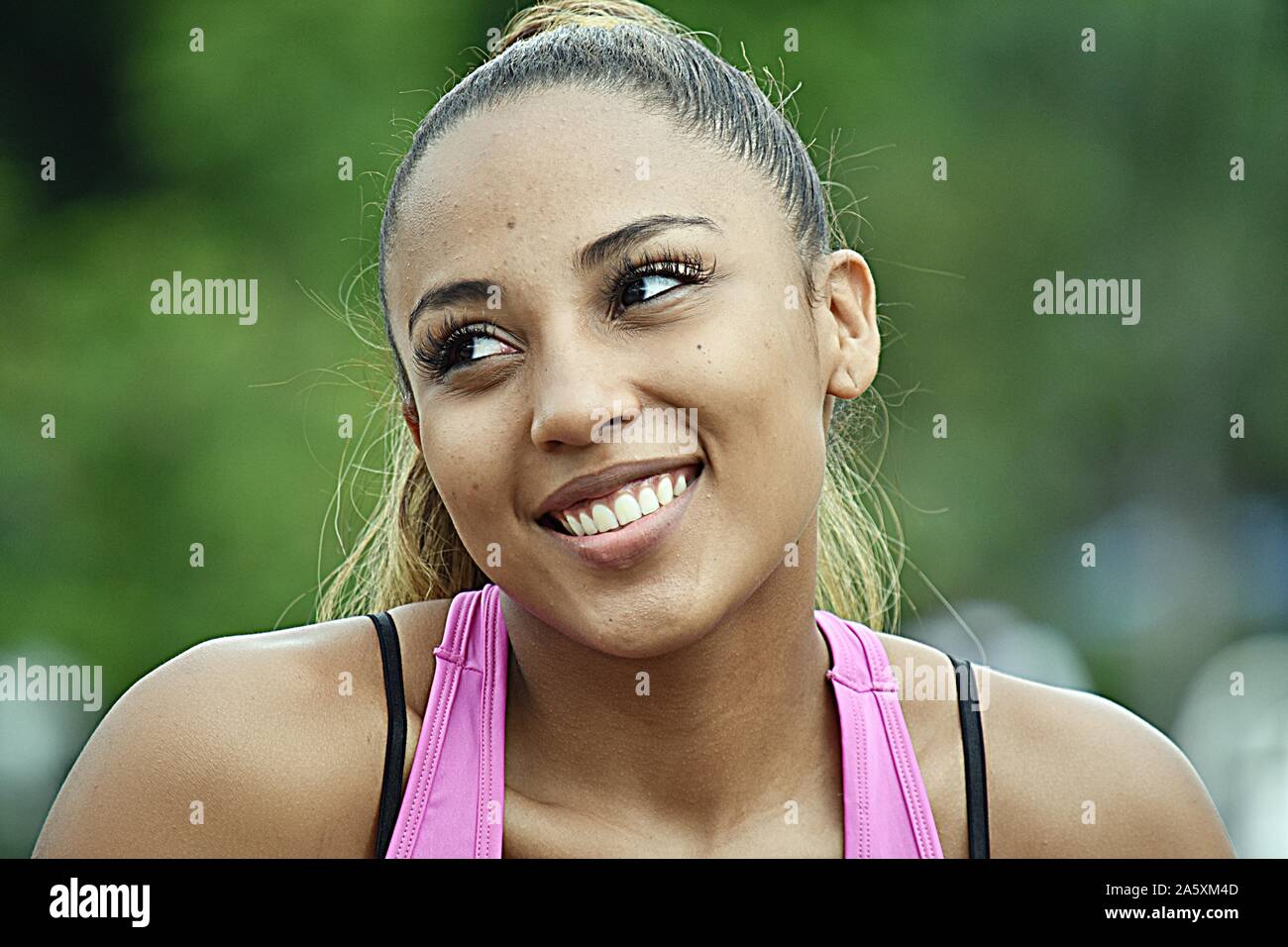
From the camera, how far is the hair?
1.85m

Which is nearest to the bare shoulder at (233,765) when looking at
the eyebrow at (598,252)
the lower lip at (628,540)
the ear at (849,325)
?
the lower lip at (628,540)

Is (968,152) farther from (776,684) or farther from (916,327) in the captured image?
(776,684)

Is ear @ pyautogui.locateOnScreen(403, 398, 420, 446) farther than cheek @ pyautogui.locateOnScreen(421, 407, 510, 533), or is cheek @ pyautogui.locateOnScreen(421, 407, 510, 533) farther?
ear @ pyautogui.locateOnScreen(403, 398, 420, 446)

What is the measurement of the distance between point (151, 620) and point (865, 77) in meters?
3.28

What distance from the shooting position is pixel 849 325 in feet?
Answer: 6.69

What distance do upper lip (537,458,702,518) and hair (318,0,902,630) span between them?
1.25 ft

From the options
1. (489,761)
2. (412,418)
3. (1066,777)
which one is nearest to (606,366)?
(412,418)

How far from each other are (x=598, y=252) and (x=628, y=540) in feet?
1.11

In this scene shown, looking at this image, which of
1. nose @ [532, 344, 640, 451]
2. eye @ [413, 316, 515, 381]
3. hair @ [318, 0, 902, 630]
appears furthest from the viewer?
hair @ [318, 0, 902, 630]

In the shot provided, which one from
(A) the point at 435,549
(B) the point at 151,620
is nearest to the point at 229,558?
(B) the point at 151,620

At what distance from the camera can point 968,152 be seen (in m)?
5.67

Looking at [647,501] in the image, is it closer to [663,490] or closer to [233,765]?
[663,490]

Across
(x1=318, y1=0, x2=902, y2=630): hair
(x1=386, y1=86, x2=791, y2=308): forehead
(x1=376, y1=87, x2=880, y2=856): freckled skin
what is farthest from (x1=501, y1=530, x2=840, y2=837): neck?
(x1=386, y1=86, x2=791, y2=308): forehead

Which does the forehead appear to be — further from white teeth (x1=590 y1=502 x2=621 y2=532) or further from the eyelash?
white teeth (x1=590 y1=502 x2=621 y2=532)
